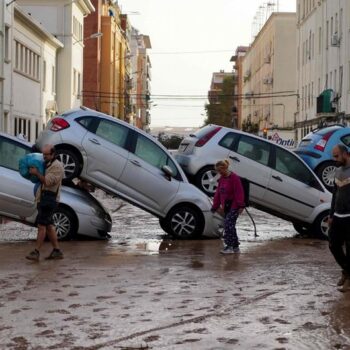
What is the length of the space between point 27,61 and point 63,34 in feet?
43.3

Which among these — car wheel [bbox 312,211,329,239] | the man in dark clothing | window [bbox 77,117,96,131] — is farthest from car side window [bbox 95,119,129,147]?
the man in dark clothing

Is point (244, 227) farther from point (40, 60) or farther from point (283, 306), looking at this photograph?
point (40, 60)

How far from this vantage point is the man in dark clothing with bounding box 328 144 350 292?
977cm

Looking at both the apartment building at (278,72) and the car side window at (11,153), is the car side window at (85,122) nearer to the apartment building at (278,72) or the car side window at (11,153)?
the car side window at (11,153)

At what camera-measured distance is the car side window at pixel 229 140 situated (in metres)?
17.1

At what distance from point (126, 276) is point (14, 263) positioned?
2.02m

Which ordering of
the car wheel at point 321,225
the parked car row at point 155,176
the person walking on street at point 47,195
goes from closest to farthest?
the person walking on street at point 47,195, the parked car row at point 155,176, the car wheel at point 321,225

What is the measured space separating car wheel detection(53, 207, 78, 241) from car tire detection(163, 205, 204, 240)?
6.05 ft

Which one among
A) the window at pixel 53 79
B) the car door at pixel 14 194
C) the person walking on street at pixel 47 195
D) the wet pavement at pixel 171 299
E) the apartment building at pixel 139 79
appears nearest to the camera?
the wet pavement at pixel 171 299

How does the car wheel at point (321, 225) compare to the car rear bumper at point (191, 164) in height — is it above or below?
below

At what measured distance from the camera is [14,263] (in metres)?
12.3

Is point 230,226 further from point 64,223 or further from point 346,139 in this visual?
point 346,139

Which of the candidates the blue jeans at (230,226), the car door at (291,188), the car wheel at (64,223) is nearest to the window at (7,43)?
the car door at (291,188)

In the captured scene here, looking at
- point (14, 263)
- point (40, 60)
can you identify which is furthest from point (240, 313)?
point (40, 60)
